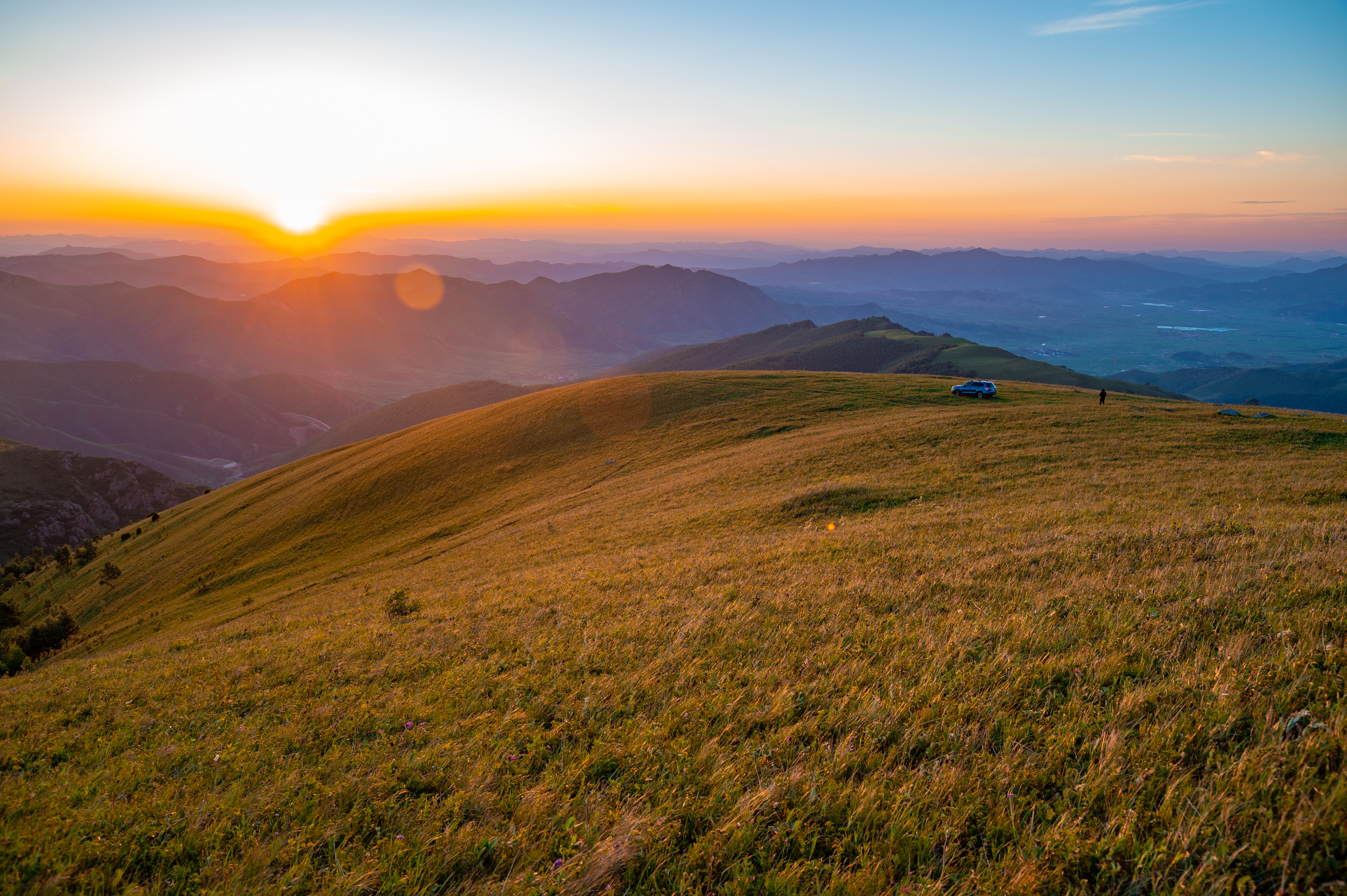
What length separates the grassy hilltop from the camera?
179 inches

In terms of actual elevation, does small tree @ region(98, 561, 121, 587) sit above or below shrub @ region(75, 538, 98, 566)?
above

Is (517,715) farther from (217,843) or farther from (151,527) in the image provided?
(151,527)

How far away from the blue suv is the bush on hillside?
72.1m

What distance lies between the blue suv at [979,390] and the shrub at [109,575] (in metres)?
79.6

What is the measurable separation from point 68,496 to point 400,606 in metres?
205

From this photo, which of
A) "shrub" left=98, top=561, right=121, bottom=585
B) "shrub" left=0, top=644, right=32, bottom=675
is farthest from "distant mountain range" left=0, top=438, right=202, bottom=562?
"shrub" left=0, top=644, right=32, bottom=675

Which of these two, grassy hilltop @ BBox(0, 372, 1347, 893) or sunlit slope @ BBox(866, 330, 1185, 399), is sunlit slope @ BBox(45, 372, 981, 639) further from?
sunlit slope @ BBox(866, 330, 1185, 399)

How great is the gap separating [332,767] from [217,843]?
1.42 metres

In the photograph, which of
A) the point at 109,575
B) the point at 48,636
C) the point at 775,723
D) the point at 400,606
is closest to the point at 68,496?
the point at 109,575

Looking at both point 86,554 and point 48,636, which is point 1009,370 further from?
point 86,554

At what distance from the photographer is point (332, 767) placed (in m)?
6.88

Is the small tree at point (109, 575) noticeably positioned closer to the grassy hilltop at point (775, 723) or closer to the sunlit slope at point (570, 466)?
the sunlit slope at point (570, 466)

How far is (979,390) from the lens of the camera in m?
51.5

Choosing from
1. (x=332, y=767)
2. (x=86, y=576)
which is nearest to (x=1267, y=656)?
(x=332, y=767)
